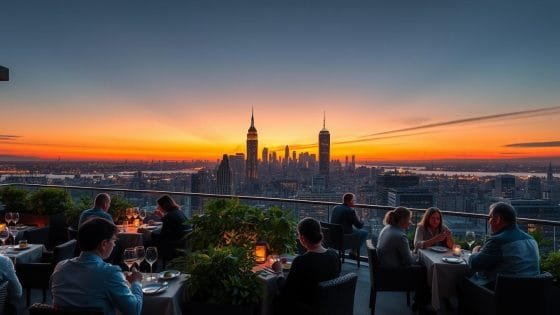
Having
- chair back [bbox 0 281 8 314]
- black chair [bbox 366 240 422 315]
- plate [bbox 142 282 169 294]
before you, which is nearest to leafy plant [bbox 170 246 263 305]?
plate [bbox 142 282 169 294]

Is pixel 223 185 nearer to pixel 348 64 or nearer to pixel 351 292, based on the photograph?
pixel 348 64

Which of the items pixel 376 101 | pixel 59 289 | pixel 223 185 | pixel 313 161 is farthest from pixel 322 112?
pixel 59 289

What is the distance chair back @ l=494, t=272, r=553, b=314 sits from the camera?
2977mm

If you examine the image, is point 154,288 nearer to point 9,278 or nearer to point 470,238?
point 9,278

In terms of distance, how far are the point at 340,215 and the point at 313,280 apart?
12.3ft

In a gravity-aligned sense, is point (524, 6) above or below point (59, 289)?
above

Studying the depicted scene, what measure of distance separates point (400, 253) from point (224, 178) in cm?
802

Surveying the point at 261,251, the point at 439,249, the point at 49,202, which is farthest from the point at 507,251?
the point at 49,202

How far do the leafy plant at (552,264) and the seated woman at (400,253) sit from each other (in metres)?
1.25

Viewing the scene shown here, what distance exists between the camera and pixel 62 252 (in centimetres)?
423

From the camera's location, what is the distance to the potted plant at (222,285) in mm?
2564

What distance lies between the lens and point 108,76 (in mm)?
10164

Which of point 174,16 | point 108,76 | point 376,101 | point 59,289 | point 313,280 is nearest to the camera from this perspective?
point 59,289

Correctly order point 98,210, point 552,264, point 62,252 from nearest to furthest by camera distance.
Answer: point 552,264 < point 62,252 < point 98,210
